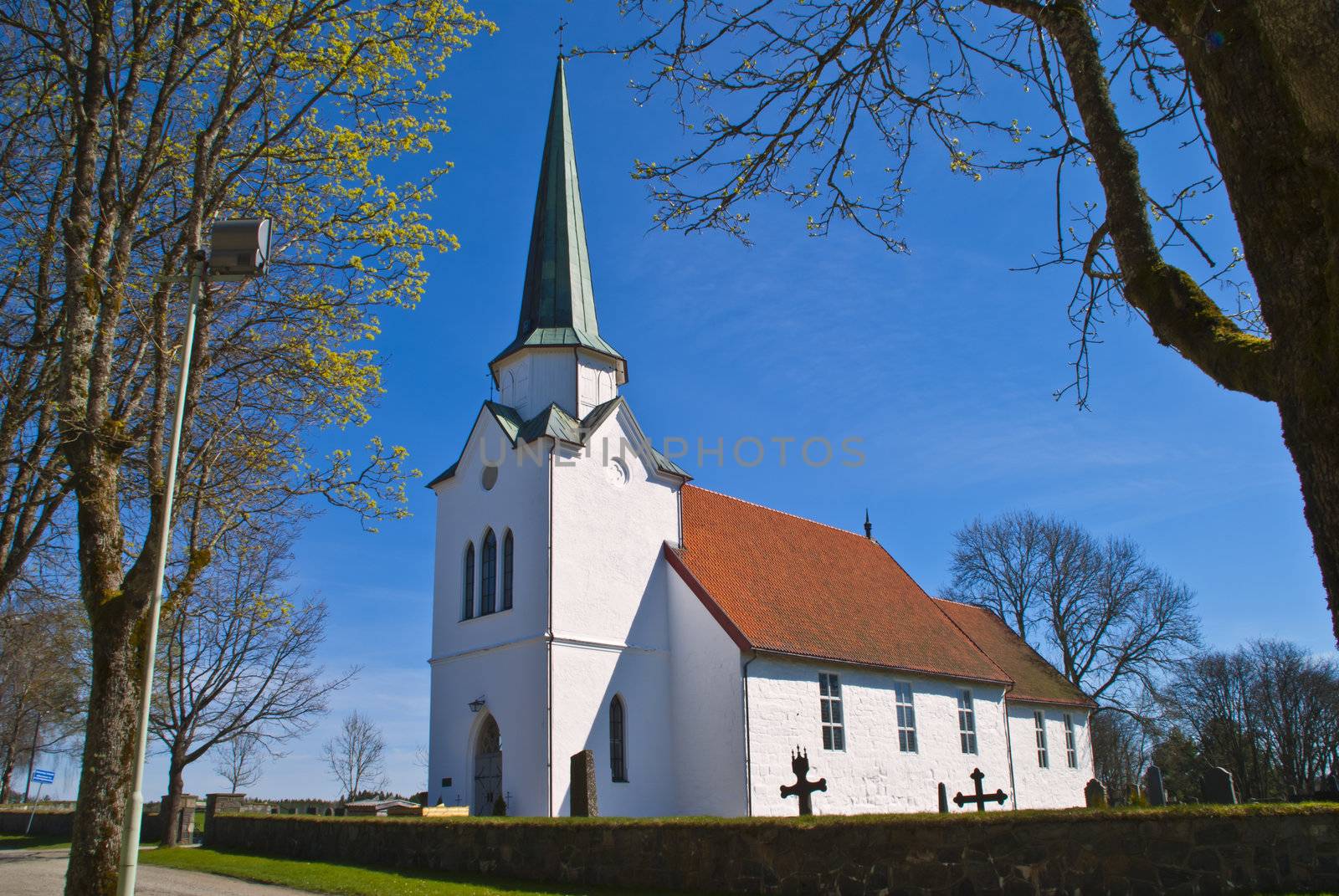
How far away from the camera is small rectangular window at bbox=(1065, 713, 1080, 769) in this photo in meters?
30.4

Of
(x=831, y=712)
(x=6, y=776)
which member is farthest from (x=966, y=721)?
(x=6, y=776)

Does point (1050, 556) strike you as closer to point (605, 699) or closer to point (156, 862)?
point (605, 699)

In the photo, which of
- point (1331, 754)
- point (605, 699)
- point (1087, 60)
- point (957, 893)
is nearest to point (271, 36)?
point (1087, 60)

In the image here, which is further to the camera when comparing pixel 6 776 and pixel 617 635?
pixel 6 776

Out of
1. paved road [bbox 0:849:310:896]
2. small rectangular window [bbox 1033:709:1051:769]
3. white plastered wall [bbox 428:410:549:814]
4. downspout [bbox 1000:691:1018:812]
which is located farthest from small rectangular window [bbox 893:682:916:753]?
paved road [bbox 0:849:310:896]

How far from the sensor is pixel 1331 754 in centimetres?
4444

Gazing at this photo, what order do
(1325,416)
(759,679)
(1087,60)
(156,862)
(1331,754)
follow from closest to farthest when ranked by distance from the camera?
1. (1325,416)
2. (1087,60)
3. (156,862)
4. (759,679)
5. (1331,754)

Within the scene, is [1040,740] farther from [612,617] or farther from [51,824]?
[51,824]

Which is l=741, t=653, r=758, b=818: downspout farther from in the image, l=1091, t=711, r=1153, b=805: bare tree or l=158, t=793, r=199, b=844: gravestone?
l=1091, t=711, r=1153, b=805: bare tree

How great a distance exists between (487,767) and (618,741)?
2.68 meters

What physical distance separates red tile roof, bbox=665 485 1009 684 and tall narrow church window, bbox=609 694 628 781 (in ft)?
9.29

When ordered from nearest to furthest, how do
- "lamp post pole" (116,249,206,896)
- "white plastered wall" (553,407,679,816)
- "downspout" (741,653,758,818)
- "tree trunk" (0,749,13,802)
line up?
"lamp post pole" (116,249,206,896) → "white plastered wall" (553,407,679,816) → "downspout" (741,653,758,818) → "tree trunk" (0,749,13,802)

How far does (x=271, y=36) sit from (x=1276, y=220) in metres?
10.8

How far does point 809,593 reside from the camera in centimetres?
2467
